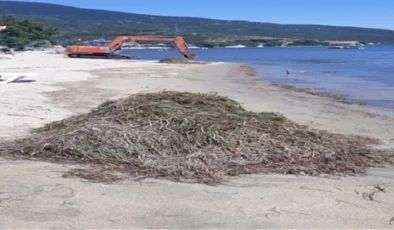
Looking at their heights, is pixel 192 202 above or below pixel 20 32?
above

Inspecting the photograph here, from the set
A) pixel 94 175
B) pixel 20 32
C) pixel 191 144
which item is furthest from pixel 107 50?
pixel 94 175

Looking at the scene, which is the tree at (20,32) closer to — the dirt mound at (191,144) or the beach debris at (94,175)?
the dirt mound at (191,144)

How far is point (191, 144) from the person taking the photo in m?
7.45

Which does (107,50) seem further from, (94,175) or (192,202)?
(192,202)

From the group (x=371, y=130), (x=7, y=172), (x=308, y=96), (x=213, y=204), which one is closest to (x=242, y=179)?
(x=213, y=204)

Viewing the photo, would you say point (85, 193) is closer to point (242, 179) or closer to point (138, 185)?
point (138, 185)

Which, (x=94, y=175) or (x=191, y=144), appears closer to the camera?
(x=94, y=175)

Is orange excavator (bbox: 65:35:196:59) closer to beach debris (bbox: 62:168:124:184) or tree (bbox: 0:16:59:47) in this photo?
tree (bbox: 0:16:59:47)

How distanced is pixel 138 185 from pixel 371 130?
6534 mm

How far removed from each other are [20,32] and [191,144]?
247ft

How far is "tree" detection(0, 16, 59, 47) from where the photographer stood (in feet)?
252

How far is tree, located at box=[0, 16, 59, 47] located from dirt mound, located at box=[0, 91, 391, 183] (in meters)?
71.7

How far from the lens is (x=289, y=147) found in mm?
7641

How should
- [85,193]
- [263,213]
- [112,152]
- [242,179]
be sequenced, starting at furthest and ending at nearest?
[112,152]
[242,179]
[85,193]
[263,213]
